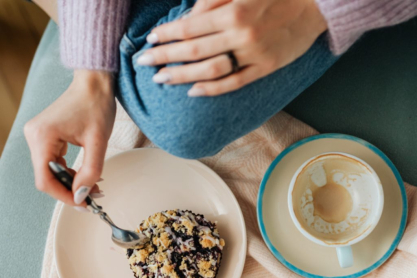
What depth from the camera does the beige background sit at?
1245 millimetres

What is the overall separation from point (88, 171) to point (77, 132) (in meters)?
0.06

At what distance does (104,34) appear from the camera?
57 centimetres

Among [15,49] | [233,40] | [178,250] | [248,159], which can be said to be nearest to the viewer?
[233,40]

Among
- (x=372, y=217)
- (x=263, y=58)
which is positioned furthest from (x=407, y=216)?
(x=263, y=58)

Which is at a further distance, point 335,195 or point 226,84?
point 335,195

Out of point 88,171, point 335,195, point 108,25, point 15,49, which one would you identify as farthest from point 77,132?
point 15,49

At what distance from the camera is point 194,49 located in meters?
0.50

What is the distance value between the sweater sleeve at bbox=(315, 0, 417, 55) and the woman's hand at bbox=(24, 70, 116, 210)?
0.33 metres

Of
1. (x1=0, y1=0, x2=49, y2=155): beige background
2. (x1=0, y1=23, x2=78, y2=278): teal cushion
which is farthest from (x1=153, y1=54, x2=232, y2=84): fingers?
(x1=0, y1=0, x2=49, y2=155): beige background

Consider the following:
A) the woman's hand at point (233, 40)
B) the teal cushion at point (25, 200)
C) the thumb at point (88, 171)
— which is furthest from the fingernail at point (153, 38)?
the teal cushion at point (25, 200)

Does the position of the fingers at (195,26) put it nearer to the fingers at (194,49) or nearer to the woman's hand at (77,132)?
the fingers at (194,49)

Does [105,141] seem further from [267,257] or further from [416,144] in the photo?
[416,144]

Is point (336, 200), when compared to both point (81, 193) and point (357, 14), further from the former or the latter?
point (81, 193)

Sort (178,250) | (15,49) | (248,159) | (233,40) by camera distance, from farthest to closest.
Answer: (15,49) → (248,159) → (178,250) → (233,40)
